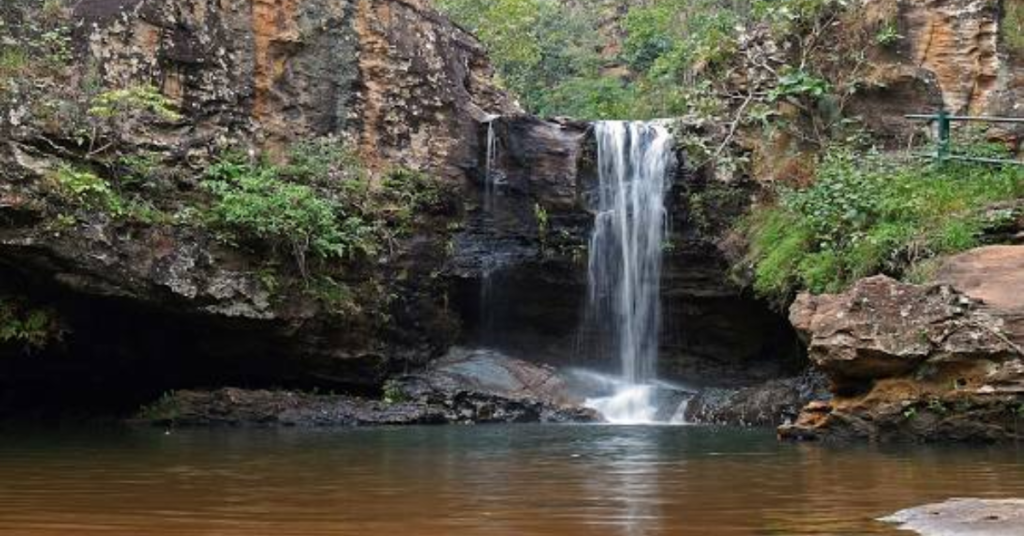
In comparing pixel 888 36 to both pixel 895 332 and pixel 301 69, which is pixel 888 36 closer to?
pixel 895 332

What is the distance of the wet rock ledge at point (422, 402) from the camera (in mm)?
15555

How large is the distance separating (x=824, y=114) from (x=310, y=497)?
12518 millimetres

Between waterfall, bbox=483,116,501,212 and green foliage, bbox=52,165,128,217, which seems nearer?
green foliage, bbox=52,165,128,217

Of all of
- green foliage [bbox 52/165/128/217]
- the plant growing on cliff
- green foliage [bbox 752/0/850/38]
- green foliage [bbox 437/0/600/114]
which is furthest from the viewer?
green foliage [bbox 437/0/600/114]

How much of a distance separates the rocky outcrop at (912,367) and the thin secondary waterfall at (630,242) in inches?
253

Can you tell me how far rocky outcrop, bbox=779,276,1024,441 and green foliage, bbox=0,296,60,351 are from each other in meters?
9.52

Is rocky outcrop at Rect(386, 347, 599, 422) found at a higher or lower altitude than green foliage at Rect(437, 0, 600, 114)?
lower

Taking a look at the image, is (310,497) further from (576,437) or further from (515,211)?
(515,211)

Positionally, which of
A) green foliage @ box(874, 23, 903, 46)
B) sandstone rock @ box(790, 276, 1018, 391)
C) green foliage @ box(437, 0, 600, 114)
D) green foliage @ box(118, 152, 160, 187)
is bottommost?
sandstone rock @ box(790, 276, 1018, 391)

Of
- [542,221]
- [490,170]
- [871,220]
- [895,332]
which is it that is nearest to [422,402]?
[542,221]

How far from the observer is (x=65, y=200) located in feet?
45.4

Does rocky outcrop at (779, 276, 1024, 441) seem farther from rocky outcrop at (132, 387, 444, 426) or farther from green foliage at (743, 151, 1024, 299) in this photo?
rocky outcrop at (132, 387, 444, 426)

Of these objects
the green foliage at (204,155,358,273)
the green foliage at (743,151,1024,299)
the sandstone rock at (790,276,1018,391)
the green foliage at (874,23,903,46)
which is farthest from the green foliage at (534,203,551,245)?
the sandstone rock at (790,276,1018,391)

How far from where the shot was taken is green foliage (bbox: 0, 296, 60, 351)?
14.6m
